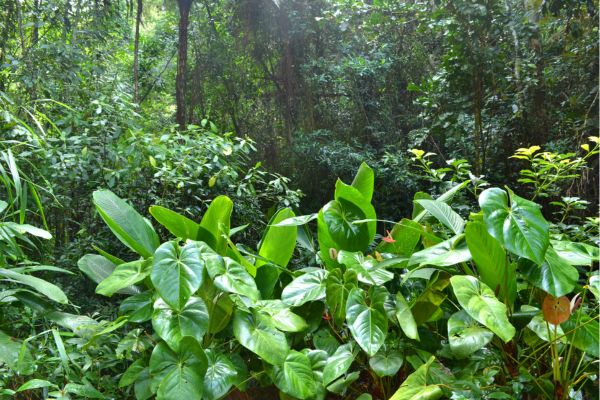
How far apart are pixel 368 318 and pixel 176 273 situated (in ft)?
1.56

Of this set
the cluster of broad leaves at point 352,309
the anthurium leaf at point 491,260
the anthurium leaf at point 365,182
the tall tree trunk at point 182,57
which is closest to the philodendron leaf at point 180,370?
the cluster of broad leaves at point 352,309

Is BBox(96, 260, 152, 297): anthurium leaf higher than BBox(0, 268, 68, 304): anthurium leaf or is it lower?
higher

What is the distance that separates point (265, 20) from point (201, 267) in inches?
203

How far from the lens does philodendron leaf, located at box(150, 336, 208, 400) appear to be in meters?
1.15

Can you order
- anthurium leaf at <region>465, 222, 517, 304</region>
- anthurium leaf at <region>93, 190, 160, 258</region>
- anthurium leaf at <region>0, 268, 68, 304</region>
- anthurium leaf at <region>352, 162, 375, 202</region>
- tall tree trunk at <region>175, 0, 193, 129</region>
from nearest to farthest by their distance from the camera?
anthurium leaf at <region>465, 222, 517, 304</region> → anthurium leaf at <region>0, 268, 68, 304</region> → anthurium leaf at <region>93, 190, 160, 258</region> → anthurium leaf at <region>352, 162, 375, 202</region> → tall tree trunk at <region>175, 0, 193, 129</region>

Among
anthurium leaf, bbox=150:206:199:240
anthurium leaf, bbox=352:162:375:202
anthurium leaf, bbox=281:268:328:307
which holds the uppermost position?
anthurium leaf, bbox=352:162:375:202

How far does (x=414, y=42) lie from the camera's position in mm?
5551

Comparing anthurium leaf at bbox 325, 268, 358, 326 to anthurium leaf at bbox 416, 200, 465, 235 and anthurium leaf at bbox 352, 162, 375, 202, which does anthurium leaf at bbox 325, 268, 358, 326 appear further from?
anthurium leaf at bbox 352, 162, 375, 202

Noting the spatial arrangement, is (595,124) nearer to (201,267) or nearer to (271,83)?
(201,267)

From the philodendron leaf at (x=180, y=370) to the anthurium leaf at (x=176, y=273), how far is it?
0.11 metres

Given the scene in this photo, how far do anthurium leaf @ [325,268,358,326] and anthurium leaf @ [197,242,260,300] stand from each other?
0.21 m

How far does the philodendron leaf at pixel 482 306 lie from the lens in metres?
A: 1.06

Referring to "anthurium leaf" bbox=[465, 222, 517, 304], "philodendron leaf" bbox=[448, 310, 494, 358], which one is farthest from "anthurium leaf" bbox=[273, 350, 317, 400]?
"anthurium leaf" bbox=[465, 222, 517, 304]

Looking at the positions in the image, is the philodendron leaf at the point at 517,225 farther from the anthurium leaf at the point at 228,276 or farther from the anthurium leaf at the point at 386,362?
the anthurium leaf at the point at 228,276
